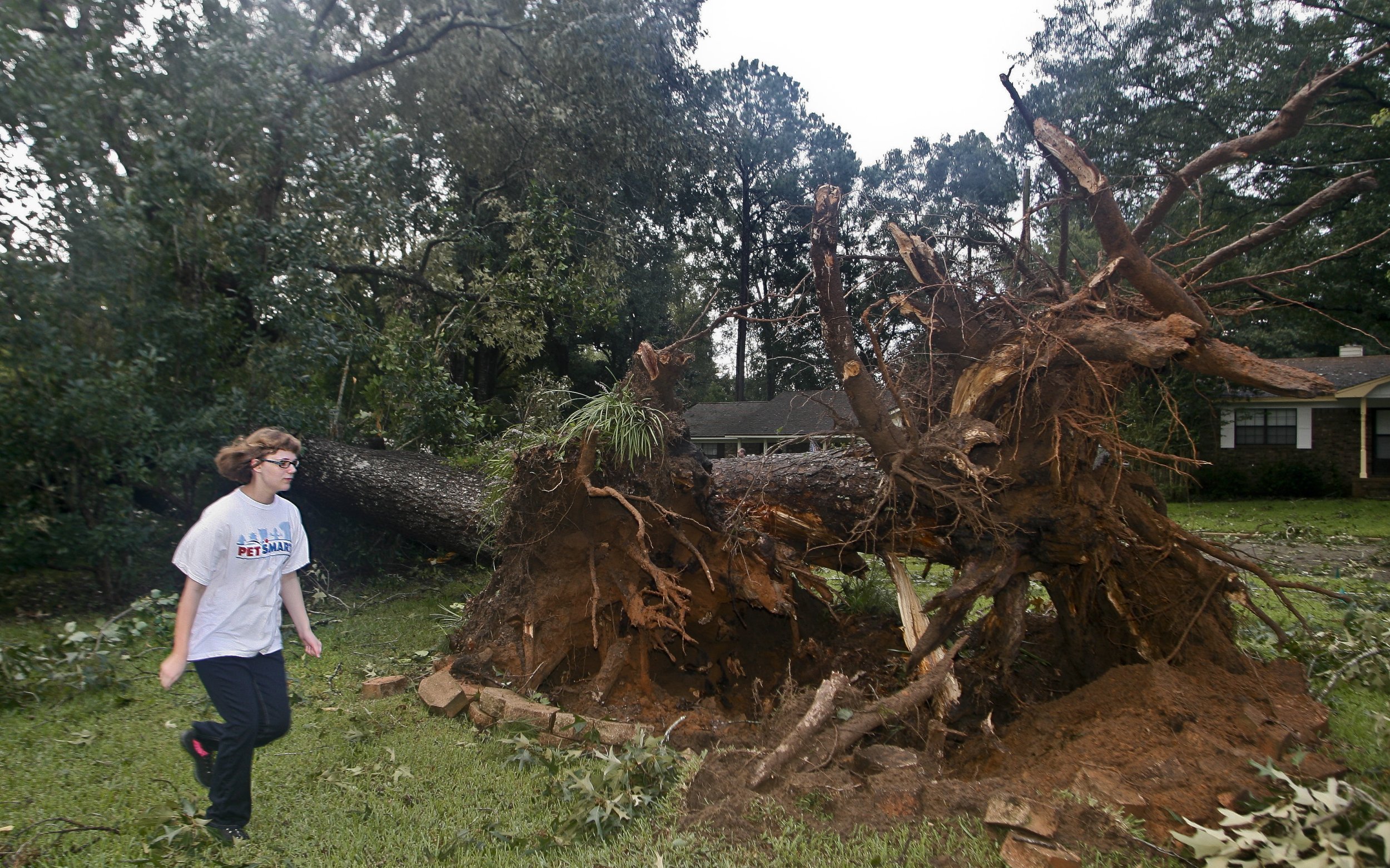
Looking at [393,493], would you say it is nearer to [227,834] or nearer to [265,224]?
[265,224]

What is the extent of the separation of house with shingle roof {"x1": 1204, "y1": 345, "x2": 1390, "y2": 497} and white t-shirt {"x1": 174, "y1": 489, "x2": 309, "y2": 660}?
21818 mm

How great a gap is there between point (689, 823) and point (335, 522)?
23.5 feet

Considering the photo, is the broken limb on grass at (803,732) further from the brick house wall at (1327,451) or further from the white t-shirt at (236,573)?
the brick house wall at (1327,451)

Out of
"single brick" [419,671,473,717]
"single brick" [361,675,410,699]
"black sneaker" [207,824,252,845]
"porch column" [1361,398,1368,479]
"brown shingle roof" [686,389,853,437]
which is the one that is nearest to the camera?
"black sneaker" [207,824,252,845]

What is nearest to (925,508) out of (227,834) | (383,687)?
(383,687)

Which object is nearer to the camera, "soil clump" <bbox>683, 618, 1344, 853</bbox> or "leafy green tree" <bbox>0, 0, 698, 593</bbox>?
"soil clump" <bbox>683, 618, 1344, 853</bbox>

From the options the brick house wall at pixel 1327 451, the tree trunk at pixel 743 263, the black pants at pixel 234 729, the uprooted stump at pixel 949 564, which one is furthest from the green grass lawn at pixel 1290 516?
the tree trunk at pixel 743 263

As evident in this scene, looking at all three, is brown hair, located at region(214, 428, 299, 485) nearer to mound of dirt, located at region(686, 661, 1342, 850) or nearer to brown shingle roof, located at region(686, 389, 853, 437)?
mound of dirt, located at region(686, 661, 1342, 850)

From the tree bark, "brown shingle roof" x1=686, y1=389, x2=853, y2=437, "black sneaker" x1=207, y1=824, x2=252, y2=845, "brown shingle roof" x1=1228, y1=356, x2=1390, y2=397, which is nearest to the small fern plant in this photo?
"black sneaker" x1=207, y1=824, x2=252, y2=845

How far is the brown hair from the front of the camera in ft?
11.4

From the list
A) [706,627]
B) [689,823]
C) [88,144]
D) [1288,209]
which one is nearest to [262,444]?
[689,823]

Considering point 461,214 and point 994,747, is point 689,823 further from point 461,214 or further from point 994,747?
point 461,214

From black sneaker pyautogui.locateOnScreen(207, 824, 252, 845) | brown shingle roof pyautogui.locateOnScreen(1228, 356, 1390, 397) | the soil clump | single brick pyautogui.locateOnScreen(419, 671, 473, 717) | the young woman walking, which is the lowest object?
single brick pyautogui.locateOnScreen(419, 671, 473, 717)

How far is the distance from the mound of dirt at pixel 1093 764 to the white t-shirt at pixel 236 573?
193 centimetres
